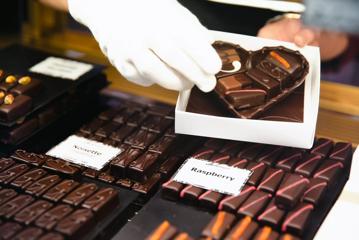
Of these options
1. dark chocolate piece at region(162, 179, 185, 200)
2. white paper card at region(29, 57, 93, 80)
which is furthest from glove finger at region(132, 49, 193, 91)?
white paper card at region(29, 57, 93, 80)

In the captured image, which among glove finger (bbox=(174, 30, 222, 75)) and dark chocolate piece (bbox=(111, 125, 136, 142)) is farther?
dark chocolate piece (bbox=(111, 125, 136, 142))

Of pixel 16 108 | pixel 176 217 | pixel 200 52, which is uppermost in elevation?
pixel 200 52

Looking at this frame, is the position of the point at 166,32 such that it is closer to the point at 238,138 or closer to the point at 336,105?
the point at 238,138

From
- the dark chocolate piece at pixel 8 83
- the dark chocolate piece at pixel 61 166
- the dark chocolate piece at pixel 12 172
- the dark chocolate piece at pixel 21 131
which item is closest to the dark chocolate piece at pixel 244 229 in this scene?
the dark chocolate piece at pixel 61 166

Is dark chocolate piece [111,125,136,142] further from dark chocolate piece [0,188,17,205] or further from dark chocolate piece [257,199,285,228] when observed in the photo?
dark chocolate piece [257,199,285,228]

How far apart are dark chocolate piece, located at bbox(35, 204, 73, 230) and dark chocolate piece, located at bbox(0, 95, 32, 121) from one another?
37 cm

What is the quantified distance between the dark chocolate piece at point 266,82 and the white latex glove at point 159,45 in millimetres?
145

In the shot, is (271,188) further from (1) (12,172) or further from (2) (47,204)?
(1) (12,172)

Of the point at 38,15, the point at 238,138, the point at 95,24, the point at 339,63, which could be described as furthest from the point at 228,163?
the point at 38,15

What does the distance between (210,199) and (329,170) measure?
1.00 ft

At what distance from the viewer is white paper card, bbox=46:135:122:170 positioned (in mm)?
1304

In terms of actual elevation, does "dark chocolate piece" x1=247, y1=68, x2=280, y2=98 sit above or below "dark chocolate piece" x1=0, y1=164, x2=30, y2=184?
above

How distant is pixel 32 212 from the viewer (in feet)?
3.67

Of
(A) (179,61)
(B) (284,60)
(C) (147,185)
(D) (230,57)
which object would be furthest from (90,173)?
(B) (284,60)
